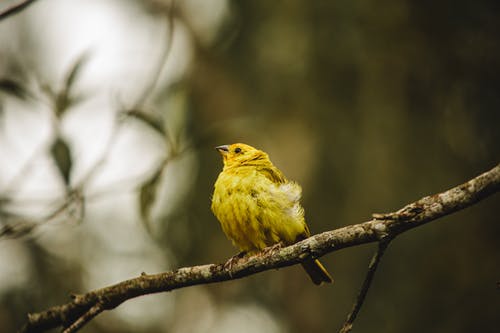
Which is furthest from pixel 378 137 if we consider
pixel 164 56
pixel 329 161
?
pixel 164 56

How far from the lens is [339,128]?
8562 millimetres

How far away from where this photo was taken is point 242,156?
14.7ft

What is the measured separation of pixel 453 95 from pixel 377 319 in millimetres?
3217

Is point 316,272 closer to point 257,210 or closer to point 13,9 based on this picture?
point 257,210

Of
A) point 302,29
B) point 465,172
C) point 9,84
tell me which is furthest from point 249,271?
point 302,29

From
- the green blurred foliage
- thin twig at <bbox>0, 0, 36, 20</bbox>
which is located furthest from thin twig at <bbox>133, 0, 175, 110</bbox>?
the green blurred foliage

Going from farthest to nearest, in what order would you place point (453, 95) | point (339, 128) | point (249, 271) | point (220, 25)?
point (220, 25), point (339, 128), point (453, 95), point (249, 271)

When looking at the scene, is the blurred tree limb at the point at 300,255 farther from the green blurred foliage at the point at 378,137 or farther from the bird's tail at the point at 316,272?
the green blurred foliage at the point at 378,137

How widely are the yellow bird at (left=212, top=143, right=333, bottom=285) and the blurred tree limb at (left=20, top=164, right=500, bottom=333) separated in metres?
0.97

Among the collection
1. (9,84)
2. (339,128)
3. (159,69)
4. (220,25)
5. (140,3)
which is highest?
(140,3)

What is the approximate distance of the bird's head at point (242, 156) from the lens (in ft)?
14.2

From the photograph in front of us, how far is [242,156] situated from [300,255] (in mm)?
2017

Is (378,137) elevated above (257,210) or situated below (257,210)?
above

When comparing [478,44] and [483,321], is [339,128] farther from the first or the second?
[483,321]
